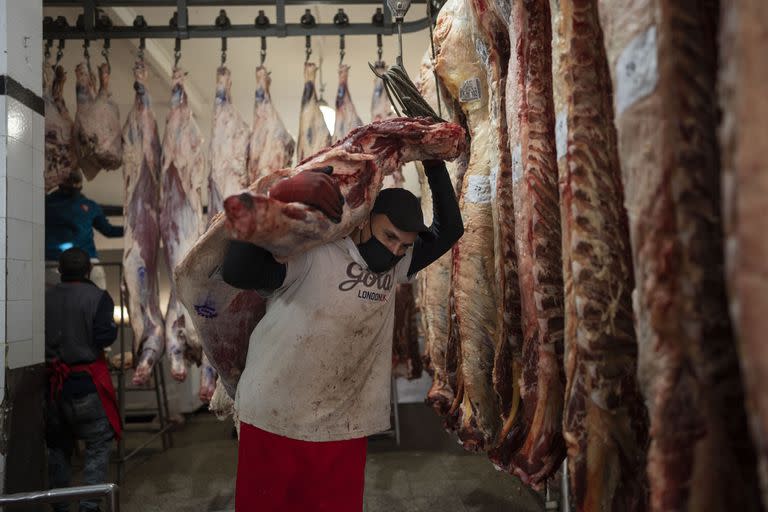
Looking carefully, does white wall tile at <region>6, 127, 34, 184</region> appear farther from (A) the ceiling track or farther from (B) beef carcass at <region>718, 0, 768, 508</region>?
(B) beef carcass at <region>718, 0, 768, 508</region>

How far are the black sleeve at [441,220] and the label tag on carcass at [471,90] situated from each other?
49 cm

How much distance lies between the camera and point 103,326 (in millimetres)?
4219

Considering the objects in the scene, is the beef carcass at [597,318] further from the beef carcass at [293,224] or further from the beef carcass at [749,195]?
the beef carcass at [293,224]

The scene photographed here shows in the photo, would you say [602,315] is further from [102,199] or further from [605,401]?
[102,199]

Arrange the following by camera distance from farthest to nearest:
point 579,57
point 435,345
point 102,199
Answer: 1. point 102,199
2. point 435,345
3. point 579,57

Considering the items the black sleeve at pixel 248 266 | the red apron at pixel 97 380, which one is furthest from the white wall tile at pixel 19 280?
the black sleeve at pixel 248 266

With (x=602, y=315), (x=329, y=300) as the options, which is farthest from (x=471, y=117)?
(x=602, y=315)

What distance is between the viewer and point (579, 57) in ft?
4.68

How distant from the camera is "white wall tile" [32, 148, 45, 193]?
3520 millimetres

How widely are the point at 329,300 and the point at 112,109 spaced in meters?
3.50

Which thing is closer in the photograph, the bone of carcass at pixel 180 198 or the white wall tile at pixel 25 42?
the white wall tile at pixel 25 42

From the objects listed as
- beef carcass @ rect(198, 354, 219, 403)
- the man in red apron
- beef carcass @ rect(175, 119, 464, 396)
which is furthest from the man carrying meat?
the man in red apron

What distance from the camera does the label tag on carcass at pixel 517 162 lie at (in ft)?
5.80

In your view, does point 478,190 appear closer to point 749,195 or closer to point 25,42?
point 749,195
